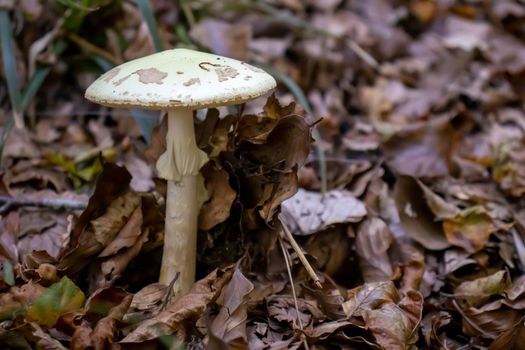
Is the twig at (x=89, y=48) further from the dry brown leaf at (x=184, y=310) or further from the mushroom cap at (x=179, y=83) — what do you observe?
the dry brown leaf at (x=184, y=310)

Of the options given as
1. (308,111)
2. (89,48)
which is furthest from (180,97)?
(89,48)


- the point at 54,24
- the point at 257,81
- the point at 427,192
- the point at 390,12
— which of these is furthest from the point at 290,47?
the point at 257,81

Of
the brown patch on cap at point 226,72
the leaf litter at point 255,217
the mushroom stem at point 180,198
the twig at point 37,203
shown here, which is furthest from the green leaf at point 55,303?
the brown patch on cap at point 226,72

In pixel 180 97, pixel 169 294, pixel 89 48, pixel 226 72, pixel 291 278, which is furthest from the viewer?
pixel 89 48

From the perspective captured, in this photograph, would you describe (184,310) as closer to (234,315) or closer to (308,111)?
(234,315)

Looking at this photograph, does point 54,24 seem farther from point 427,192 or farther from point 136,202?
point 427,192

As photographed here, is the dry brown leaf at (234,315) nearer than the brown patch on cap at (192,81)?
No
